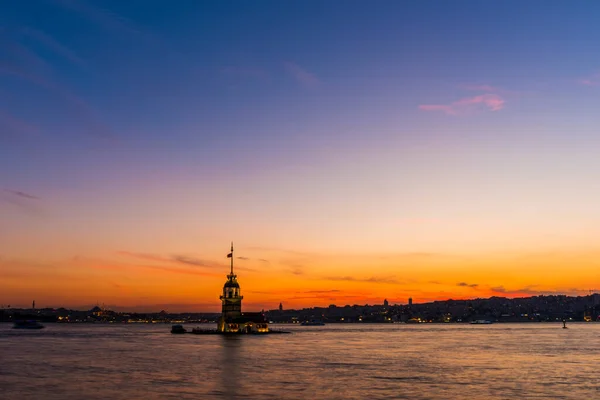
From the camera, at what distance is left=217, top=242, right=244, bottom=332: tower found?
516ft

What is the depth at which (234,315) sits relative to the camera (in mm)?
163125

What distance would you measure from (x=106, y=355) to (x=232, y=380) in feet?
140

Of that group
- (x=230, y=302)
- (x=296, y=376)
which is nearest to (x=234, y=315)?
(x=230, y=302)

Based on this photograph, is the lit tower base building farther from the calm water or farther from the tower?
the calm water

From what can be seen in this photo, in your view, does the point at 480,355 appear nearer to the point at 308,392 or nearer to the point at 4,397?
the point at 308,392

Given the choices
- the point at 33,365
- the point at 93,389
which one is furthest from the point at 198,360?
the point at 93,389

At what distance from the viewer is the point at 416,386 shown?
58.4m

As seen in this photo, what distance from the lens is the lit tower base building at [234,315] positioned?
158m

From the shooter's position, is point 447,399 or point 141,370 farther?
point 141,370

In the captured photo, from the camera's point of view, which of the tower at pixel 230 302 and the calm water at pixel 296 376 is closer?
the calm water at pixel 296 376

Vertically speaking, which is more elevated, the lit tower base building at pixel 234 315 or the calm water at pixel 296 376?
the lit tower base building at pixel 234 315

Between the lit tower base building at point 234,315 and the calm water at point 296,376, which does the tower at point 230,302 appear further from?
the calm water at point 296,376

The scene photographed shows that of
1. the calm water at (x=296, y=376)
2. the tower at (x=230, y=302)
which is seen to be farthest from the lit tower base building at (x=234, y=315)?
the calm water at (x=296, y=376)

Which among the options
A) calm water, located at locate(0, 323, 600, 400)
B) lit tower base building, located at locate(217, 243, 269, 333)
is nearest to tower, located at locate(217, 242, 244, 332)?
lit tower base building, located at locate(217, 243, 269, 333)
